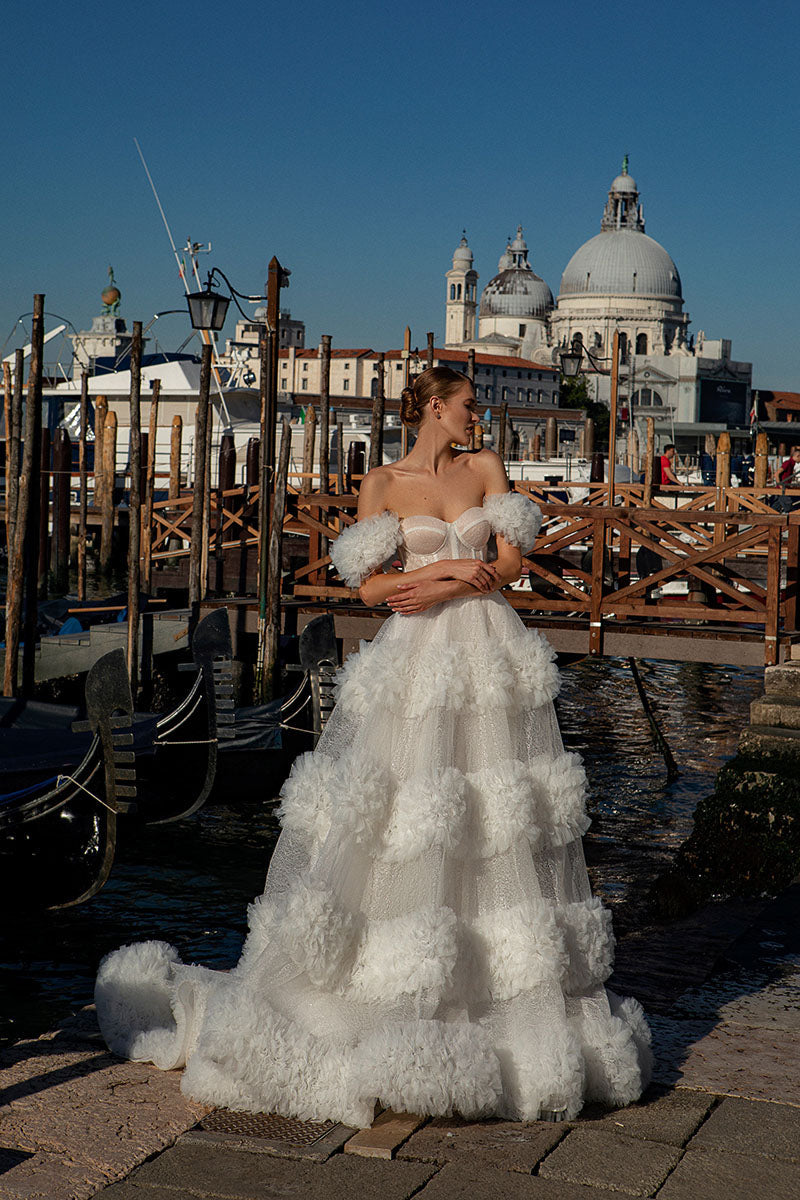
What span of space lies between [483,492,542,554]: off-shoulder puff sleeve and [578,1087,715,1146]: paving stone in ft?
4.46

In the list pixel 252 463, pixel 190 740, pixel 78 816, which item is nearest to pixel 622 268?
pixel 252 463

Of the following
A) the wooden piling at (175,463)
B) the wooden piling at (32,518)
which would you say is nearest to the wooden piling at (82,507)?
the wooden piling at (175,463)

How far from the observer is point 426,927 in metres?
3.14

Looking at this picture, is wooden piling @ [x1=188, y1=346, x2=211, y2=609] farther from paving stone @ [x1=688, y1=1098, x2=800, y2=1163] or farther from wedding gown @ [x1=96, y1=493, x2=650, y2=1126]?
paving stone @ [x1=688, y1=1098, x2=800, y2=1163]

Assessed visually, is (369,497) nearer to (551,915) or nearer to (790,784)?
(551,915)

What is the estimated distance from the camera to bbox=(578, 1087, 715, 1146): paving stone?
2.99m

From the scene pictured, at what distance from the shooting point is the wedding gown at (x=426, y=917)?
3062mm

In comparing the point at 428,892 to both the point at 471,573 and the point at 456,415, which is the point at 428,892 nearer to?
the point at 471,573

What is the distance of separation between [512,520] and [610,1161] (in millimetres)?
1517

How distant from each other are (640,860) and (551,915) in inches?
173

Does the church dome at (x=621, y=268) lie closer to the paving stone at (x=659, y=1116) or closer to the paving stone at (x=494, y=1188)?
the paving stone at (x=659, y=1116)

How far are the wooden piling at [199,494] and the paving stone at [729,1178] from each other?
9.59m

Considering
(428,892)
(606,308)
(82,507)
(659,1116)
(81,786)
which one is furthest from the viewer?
(606,308)

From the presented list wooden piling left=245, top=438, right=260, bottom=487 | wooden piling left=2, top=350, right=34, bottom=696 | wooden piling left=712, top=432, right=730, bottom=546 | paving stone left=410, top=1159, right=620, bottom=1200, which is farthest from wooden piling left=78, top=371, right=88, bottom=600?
paving stone left=410, top=1159, right=620, bottom=1200
